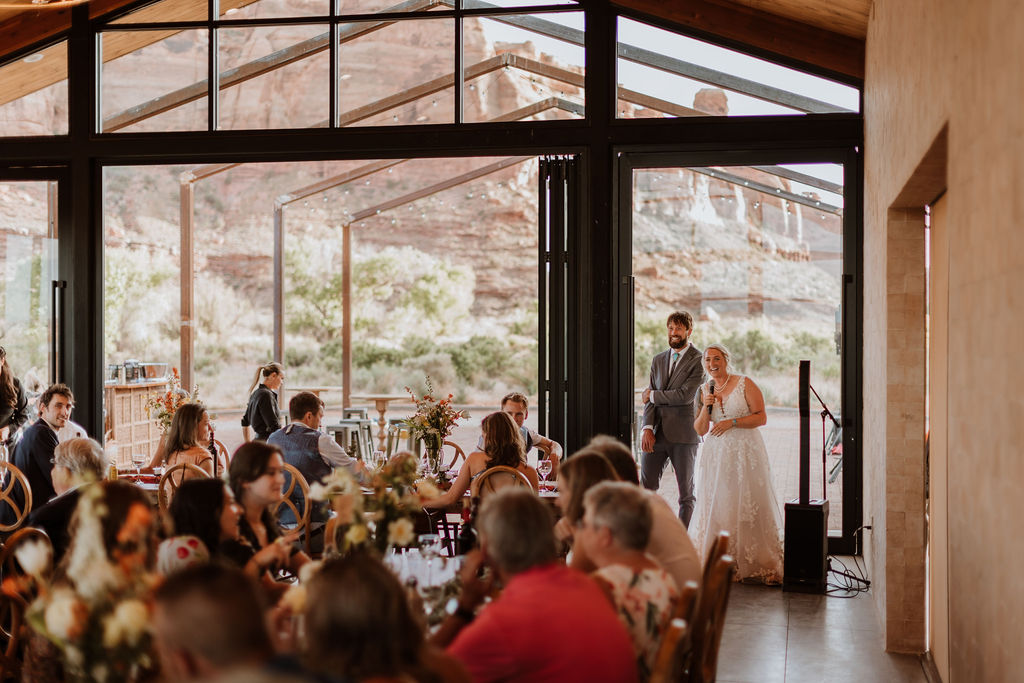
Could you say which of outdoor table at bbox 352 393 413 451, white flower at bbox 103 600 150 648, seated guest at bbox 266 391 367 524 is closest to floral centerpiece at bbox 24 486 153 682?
white flower at bbox 103 600 150 648

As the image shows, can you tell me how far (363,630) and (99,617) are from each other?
61 cm

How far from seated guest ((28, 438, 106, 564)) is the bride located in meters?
3.79

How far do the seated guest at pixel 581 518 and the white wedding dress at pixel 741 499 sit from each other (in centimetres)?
293

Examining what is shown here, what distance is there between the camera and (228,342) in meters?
18.5

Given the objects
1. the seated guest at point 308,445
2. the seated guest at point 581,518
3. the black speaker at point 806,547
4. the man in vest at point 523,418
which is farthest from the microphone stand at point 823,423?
the seated guest at point 581,518

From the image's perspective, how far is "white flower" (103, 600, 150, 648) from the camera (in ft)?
7.02

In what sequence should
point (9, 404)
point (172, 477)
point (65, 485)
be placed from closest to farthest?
point (65, 485), point (172, 477), point (9, 404)

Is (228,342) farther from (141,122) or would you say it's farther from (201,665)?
(201,665)

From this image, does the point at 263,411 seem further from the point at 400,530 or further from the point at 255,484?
the point at 400,530

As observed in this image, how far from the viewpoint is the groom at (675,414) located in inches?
290

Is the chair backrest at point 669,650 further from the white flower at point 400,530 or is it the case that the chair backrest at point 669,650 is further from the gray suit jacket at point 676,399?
the gray suit jacket at point 676,399

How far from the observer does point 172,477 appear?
5.95m

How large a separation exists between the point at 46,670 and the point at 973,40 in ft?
10.7

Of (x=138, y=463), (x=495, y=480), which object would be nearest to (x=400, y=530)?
(x=495, y=480)
